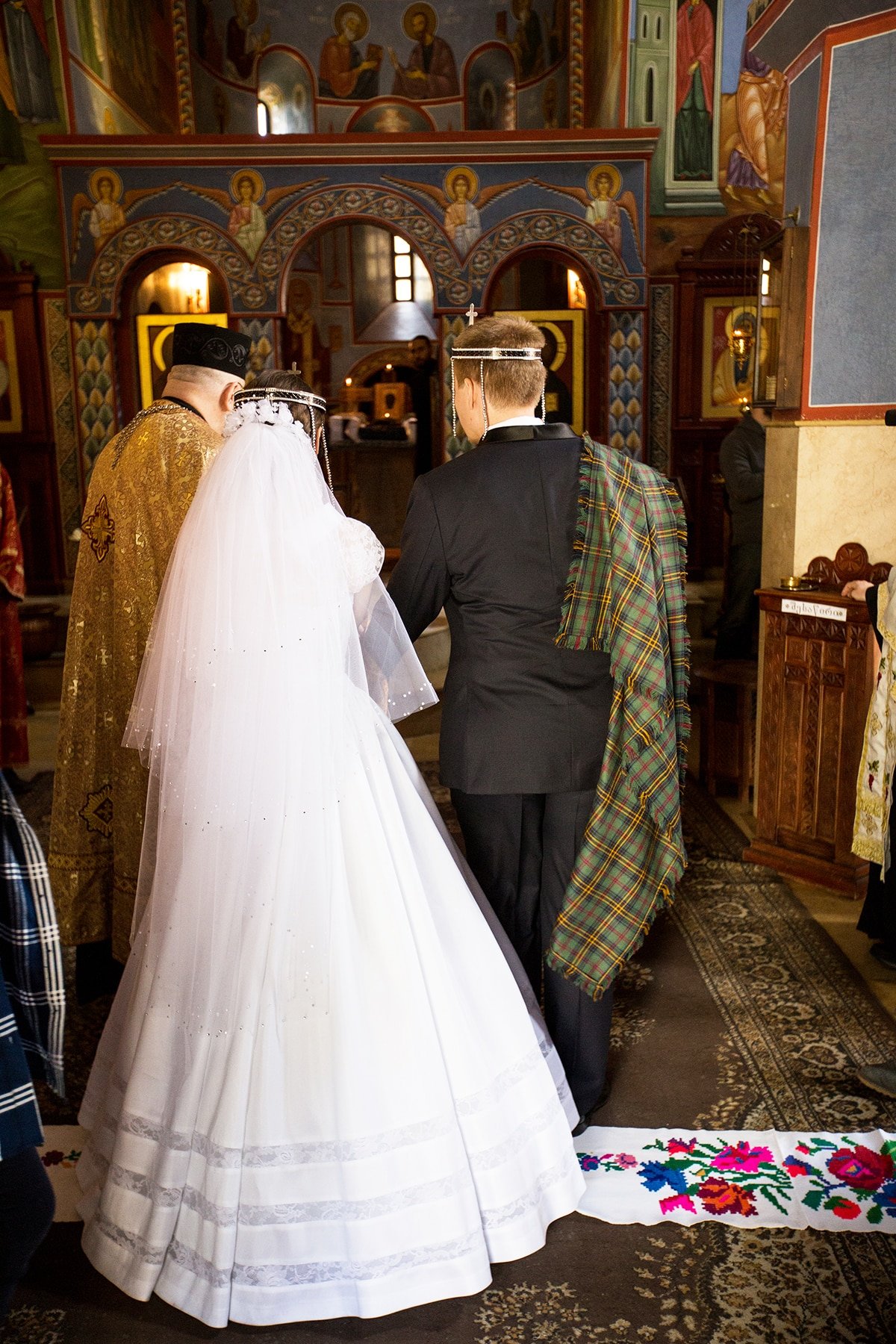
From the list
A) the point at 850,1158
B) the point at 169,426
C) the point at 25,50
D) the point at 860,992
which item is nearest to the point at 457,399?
the point at 169,426

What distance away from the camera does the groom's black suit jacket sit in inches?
100

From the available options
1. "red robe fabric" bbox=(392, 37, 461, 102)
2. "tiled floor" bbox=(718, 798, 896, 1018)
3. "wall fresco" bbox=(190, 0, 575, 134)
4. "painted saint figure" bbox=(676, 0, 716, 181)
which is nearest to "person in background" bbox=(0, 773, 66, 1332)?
"tiled floor" bbox=(718, 798, 896, 1018)

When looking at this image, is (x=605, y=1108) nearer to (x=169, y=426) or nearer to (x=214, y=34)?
(x=169, y=426)

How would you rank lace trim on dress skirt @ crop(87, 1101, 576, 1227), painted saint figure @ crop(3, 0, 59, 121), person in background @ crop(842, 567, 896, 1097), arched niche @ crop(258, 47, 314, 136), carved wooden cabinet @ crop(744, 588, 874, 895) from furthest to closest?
arched niche @ crop(258, 47, 314, 136)
painted saint figure @ crop(3, 0, 59, 121)
carved wooden cabinet @ crop(744, 588, 874, 895)
person in background @ crop(842, 567, 896, 1097)
lace trim on dress skirt @ crop(87, 1101, 576, 1227)

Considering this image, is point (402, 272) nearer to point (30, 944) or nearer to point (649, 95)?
point (649, 95)

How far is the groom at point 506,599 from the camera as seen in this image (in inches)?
100.0

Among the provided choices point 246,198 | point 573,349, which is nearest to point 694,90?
point 573,349

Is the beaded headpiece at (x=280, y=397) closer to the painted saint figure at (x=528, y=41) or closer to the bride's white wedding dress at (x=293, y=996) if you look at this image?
the bride's white wedding dress at (x=293, y=996)

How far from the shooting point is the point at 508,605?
8.46ft

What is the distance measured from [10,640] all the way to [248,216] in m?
6.38

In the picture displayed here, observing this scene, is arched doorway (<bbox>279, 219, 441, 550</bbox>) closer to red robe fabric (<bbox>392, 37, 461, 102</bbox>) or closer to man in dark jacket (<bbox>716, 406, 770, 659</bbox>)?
red robe fabric (<bbox>392, 37, 461, 102</bbox>)

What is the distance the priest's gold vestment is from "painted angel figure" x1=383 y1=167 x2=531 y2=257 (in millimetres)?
7978

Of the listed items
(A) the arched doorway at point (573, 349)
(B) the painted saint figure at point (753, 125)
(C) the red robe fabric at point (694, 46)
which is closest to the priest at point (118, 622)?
(A) the arched doorway at point (573, 349)

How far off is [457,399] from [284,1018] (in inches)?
55.1
